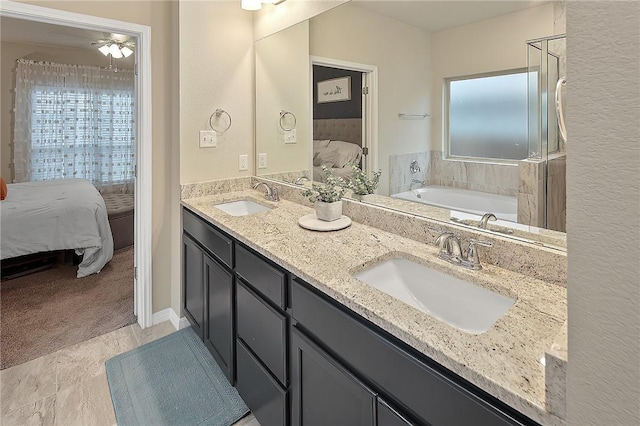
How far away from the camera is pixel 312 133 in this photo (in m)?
2.29

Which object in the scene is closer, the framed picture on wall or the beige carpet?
the framed picture on wall

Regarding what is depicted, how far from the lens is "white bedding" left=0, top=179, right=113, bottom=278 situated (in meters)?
3.20

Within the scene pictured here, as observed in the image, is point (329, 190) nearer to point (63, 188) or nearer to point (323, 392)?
point (323, 392)

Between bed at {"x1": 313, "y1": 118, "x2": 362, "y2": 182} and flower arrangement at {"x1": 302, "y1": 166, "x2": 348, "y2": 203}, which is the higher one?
bed at {"x1": 313, "y1": 118, "x2": 362, "y2": 182}

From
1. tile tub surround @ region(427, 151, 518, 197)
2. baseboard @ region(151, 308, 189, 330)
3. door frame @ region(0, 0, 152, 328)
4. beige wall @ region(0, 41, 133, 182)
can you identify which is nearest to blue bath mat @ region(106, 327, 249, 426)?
baseboard @ region(151, 308, 189, 330)

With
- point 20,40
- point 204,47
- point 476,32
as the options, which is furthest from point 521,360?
point 20,40

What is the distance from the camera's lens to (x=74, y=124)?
539 centimetres

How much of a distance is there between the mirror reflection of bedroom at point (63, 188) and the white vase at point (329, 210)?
5.85 ft

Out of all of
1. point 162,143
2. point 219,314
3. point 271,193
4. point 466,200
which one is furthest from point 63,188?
point 466,200

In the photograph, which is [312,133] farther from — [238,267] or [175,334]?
[175,334]

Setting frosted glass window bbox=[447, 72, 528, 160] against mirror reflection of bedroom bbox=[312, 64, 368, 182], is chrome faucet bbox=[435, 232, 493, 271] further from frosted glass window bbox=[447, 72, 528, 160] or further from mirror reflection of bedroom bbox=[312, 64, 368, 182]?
mirror reflection of bedroom bbox=[312, 64, 368, 182]

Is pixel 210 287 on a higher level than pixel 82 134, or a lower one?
lower

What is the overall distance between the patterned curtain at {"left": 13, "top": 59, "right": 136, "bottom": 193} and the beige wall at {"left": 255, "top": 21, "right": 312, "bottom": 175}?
293 centimetres

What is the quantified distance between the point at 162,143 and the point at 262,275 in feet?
4.98
